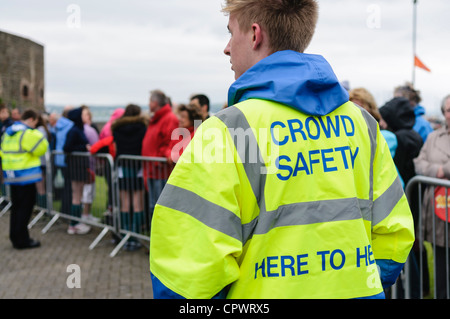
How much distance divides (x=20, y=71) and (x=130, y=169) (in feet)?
104

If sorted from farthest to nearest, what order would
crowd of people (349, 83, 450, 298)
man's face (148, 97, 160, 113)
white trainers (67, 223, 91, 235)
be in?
1. white trainers (67, 223, 91, 235)
2. man's face (148, 97, 160, 113)
3. crowd of people (349, 83, 450, 298)

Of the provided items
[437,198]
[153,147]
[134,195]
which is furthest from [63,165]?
[437,198]

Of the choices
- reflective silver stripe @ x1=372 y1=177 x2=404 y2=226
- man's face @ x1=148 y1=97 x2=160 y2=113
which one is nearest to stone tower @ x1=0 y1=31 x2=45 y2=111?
man's face @ x1=148 y1=97 x2=160 y2=113

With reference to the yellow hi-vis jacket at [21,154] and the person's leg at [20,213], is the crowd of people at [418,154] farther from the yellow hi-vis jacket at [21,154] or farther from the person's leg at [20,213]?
the person's leg at [20,213]

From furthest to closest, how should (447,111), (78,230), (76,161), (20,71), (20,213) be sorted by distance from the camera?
(20,71) → (78,230) → (76,161) → (20,213) → (447,111)

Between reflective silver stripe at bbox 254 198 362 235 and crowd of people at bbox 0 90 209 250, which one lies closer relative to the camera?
reflective silver stripe at bbox 254 198 362 235

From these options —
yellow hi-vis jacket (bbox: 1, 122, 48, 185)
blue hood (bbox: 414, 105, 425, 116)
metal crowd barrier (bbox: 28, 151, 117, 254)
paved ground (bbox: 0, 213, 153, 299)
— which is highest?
blue hood (bbox: 414, 105, 425, 116)

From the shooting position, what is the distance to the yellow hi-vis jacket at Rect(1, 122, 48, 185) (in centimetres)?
691

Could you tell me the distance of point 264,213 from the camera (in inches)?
58.2

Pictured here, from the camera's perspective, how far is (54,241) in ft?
25.0

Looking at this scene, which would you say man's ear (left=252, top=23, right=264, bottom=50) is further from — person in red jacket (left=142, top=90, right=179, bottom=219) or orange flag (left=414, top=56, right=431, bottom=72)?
orange flag (left=414, top=56, right=431, bottom=72)

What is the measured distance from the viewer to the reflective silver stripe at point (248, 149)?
1457 mm

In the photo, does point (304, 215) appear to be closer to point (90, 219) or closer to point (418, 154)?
point (418, 154)
